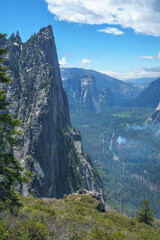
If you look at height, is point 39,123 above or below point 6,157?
below

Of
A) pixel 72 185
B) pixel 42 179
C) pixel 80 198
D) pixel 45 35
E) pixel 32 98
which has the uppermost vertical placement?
pixel 45 35

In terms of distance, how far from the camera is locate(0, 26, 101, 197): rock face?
76.4m

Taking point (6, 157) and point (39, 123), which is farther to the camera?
point (39, 123)

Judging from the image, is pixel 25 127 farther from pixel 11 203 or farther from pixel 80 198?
pixel 11 203

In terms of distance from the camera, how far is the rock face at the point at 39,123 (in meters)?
76.4

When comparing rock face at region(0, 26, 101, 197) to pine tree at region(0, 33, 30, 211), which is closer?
pine tree at region(0, 33, 30, 211)

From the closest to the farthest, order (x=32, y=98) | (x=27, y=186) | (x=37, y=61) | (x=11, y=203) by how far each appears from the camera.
Answer: (x=11, y=203)
(x=27, y=186)
(x=32, y=98)
(x=37, y=61)

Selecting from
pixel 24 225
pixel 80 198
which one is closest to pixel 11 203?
pixel 24 225

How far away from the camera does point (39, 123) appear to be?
8606 centimetres

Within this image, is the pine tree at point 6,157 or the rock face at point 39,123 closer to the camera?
the pine tree at point 6,157

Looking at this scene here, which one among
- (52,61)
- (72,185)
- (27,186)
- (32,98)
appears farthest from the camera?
(52,61)

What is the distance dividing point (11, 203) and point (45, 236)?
5914mm

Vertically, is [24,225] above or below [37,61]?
below

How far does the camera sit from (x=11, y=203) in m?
17.2
